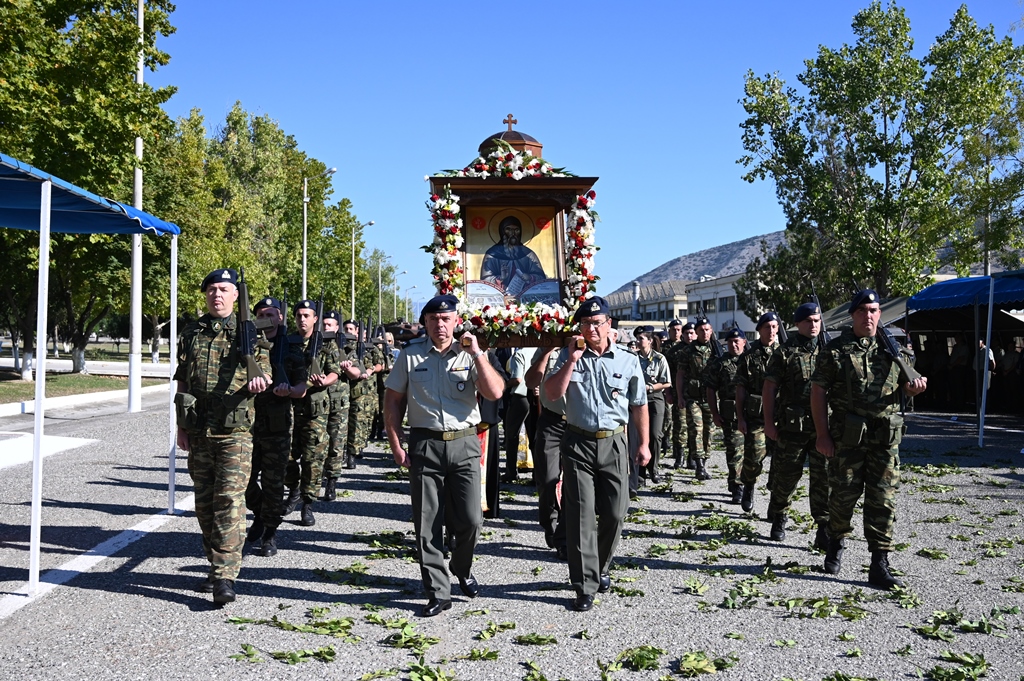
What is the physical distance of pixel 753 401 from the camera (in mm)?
9398

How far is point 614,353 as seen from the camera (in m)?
6.32

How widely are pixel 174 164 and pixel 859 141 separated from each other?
28.1 meters

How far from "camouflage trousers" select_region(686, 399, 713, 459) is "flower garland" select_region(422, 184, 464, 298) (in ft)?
13.2

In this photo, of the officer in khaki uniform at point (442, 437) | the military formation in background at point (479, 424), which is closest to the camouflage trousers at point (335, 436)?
the military formation in background at point (479, 424)

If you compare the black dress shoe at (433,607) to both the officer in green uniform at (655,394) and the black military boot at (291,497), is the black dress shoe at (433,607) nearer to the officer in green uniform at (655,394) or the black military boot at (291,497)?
the black military boot at (291,497)

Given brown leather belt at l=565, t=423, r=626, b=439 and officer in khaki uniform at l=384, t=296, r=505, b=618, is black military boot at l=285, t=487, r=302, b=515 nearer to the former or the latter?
officer in khaki uniform at l=384, t=296, r=505, b=618

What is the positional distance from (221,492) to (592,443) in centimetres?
253

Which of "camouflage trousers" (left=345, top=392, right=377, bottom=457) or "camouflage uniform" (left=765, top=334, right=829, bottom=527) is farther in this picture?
"camouflage trousers" (left=345, top=392, right=377, bottom=457)

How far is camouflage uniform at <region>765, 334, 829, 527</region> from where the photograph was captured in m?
8.09

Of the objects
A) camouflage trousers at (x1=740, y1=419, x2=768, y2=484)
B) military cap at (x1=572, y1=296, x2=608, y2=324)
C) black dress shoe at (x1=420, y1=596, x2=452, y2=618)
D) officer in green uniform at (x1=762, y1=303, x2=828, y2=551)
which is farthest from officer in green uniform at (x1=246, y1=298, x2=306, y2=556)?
camouflage trousers at (x1=740, y1=419, x2=768, y2=484)

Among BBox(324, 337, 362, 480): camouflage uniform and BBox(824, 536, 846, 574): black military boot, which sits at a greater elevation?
BBox(324, 337, 362, 480): camouflage uniform

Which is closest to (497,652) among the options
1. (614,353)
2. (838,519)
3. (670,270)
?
(614,353)

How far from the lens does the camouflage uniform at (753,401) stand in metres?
9.39

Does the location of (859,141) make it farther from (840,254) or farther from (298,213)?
(298,213)
